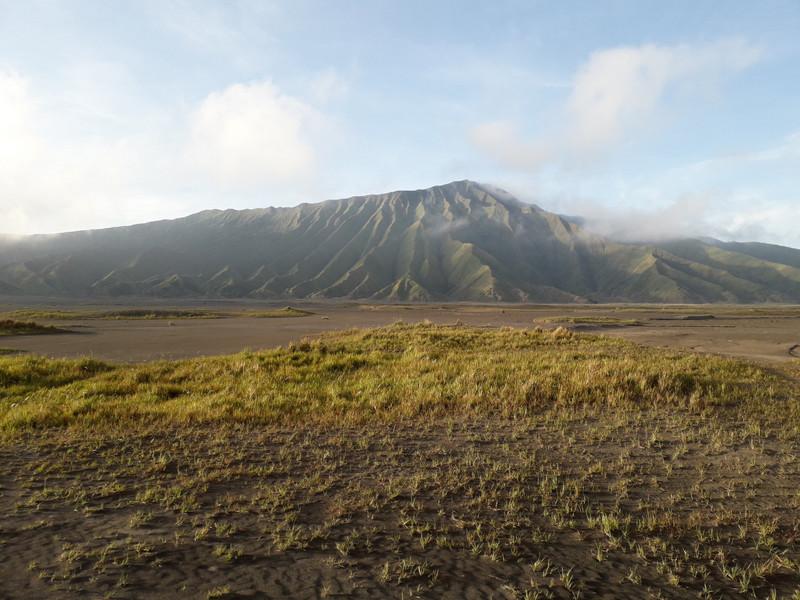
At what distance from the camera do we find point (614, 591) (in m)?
3.40

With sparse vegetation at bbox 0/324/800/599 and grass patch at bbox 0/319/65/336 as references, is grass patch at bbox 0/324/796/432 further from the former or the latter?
grass patch at bbox 0/319/65/336

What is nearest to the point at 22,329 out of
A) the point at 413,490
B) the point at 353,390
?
the point at 353,390

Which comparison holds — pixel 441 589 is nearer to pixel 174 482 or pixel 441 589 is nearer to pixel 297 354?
pixel 174 482

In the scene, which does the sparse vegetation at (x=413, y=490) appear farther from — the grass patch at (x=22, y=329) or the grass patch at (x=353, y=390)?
the grass patch at (x=22, y=329)

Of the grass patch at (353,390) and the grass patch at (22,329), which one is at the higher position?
the grass patch at (353,390)

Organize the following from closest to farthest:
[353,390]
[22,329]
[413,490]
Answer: [413,490] < [353,390] < [22,329]

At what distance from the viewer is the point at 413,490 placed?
195 inches

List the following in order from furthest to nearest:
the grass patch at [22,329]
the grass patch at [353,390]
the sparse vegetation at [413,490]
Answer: the grass patch at [22,329]
the grass patch at [353,390]
the sparse vegetation at [413,490]

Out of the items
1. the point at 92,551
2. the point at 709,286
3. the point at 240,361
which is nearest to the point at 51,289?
the point at 240,361

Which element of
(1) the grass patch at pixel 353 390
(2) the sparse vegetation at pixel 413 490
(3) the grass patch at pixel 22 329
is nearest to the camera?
(2) the sparse vegetation at pixel 413 490

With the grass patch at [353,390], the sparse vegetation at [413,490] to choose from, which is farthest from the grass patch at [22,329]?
the sparse vegetation at [413,490]

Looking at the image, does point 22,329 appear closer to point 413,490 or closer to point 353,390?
point 353,390

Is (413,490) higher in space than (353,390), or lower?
higher

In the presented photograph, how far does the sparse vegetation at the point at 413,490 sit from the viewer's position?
3.50 meters
